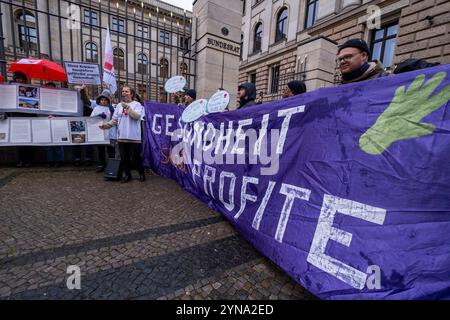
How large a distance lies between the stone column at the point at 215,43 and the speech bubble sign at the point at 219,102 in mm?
2947

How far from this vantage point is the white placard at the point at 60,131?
488 centimetres

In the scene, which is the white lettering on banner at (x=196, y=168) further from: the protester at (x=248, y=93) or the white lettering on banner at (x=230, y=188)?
the protester at (x=248, y=93)

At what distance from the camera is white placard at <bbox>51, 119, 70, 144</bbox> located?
16.0ft

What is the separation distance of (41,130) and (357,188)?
5981 mm

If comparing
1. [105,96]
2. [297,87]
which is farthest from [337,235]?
[105,96]

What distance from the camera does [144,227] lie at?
8.46 feet

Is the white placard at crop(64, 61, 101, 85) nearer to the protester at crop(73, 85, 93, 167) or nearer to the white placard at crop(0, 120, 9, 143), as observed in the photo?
the protester at crop(73, 85, 93, 167)

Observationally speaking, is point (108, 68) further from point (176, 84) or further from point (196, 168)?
point (196, 168)

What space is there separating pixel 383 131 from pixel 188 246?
6.45 feet

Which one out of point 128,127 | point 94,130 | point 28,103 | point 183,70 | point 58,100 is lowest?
point 94,130

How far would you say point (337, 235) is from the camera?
5.12 feet

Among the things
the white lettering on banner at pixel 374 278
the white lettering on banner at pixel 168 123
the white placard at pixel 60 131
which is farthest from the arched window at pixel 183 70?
the white lettering on banner at pixel 374 278

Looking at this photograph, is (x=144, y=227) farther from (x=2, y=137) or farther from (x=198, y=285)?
(x=2, y=137)
